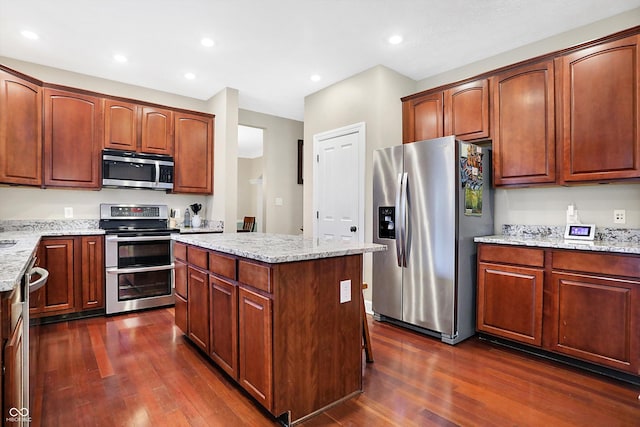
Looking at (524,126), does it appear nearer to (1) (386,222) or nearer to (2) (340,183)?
(1) (386,222)

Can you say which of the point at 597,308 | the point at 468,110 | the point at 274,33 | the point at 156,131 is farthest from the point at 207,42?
the point at 597,308

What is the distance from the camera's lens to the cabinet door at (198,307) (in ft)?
8.05

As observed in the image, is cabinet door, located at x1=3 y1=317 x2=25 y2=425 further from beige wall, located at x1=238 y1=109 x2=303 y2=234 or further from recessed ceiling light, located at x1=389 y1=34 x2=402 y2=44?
beige wall, located at x1=238 y1=109 x2=303 y2=234

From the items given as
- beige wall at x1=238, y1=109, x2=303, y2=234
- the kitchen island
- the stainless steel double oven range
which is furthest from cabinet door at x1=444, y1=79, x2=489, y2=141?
the stainless steel double oven range

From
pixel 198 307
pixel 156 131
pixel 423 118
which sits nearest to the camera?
pixel 198 307

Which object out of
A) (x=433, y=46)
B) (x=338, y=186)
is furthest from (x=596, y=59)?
(x=338, y=186)

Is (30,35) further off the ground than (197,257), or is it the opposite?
(30,35)

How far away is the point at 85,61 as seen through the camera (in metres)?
3.67

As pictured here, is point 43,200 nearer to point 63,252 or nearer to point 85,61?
point 63,252

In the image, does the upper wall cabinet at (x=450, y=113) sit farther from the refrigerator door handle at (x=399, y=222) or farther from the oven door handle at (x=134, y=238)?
the oven door handle at (x=134, y=238)

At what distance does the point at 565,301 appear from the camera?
2486 millimetres

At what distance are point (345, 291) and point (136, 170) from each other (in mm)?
3348

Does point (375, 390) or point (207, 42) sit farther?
point (207, 42)

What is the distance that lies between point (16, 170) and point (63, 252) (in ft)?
3.03
